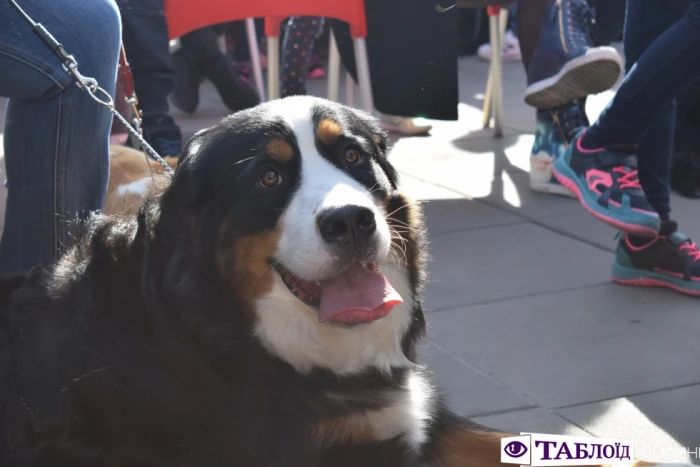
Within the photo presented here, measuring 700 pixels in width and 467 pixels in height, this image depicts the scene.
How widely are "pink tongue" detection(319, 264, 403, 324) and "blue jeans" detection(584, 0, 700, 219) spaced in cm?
186

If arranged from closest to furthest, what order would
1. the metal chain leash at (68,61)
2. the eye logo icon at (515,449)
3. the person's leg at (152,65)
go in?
the eye logo icon at (515,449) → the metal chain leash at (68,61) → the person's leg at (152,65)

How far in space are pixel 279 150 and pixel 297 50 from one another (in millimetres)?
5458

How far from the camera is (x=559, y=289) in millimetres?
4484

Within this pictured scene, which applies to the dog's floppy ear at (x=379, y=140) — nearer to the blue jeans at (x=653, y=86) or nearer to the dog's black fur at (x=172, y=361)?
the dog's black fur at (x=172, y=361)

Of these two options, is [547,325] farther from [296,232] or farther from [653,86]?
[296,232]

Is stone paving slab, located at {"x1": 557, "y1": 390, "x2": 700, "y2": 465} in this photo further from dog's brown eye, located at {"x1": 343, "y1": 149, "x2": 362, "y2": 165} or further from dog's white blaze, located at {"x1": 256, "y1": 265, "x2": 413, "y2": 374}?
dog's brown eye, located at {"x1": 343, "y1": 149, "x2": 362, "y2": 165}

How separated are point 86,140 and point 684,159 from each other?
3807mm

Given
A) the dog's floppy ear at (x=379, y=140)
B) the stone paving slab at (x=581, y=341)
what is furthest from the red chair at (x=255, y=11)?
the dog's floppy ear at (x=379, y=140)

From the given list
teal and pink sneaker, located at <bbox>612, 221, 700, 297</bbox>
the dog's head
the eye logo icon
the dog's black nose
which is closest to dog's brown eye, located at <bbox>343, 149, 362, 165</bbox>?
the dog's head

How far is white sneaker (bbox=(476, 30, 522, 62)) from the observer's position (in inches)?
465

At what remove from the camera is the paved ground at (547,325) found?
327cm

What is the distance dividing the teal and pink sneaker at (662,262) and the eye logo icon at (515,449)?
1756 millimetres

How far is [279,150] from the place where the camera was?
2740 millimetres

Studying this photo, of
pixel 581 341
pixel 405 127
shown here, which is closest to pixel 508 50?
pixel 405 127
